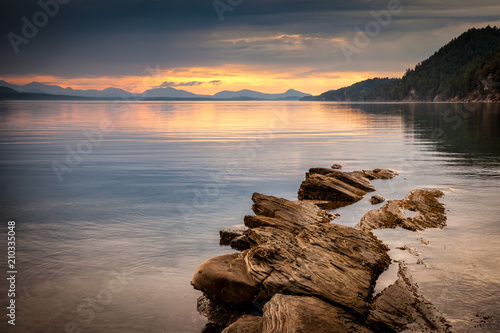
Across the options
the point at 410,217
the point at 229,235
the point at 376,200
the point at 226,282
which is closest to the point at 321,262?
the point at 226,282

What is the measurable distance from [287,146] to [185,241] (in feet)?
103

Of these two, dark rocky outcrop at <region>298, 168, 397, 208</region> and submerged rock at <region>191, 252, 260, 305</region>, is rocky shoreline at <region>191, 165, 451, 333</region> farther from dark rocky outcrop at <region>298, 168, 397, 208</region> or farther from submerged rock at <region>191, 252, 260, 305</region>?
dark rocky outcrop at <region>298, 168, 397, 208</region>

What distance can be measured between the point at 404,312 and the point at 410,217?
7.73 metres

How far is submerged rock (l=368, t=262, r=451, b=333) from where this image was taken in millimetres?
8148

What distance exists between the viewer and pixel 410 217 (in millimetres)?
15680

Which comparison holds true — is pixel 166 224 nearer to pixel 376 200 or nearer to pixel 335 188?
pixel 335 188

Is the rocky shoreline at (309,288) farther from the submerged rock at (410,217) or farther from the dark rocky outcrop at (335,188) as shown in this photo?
the dark rocky outcrop at (335,188)

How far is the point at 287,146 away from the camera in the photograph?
44625 mm

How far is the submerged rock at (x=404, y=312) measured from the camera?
815 centimetres

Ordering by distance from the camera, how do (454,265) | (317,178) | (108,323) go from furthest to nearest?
(317,178) < (454,265) < (108,323)

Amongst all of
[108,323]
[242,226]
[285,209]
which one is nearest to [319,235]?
[285,209]

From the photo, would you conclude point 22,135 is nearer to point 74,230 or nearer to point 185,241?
point 74,230

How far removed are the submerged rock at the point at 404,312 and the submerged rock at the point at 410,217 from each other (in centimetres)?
529

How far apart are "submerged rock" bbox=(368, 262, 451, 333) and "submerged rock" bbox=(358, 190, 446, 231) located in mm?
5295
